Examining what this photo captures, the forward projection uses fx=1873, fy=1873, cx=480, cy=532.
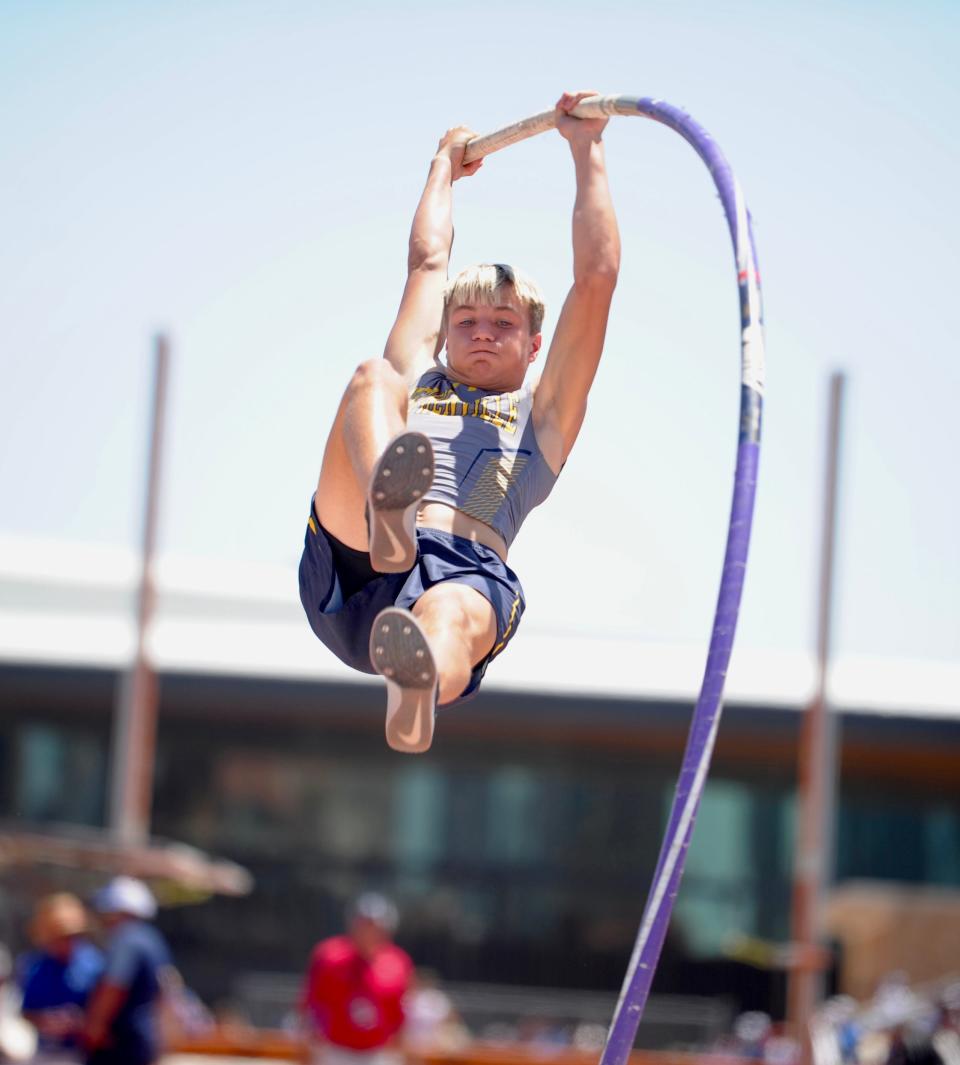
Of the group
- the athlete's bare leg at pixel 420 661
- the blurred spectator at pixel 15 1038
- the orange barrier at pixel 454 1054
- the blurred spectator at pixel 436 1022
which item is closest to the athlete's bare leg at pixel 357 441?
the athlete's bare leg at pixel 420 661

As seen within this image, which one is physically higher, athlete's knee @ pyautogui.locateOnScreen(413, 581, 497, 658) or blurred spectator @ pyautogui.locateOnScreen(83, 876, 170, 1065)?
athlete's knee @ pyautogui.locateOnScreen(413, 581, 497, 658)

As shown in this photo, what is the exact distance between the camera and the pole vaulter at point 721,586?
466 cm

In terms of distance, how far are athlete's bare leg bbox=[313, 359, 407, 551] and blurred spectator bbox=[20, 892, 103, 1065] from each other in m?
5.36

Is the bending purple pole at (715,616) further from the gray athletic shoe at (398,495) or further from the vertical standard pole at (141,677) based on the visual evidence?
the vertical standard pole at (141,677)

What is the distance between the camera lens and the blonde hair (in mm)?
5660

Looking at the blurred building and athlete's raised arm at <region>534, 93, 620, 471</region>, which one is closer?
athlete's raised arm at <region>534, 93, 620, 471</region>

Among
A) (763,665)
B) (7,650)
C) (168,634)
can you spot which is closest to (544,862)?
(763,665)

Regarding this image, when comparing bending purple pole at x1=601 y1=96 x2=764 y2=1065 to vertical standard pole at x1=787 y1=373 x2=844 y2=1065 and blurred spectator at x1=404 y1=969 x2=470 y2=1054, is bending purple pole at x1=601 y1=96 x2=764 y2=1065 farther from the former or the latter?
vertical standard pole at x1=787 y1=373 x2=844 y2=1065

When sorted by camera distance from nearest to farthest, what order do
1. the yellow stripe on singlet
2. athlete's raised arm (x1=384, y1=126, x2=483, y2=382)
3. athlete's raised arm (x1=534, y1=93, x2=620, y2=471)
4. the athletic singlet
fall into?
the yellow stripe on singlet → the athletic singlet → athlete's raised arm (x1=534, y1=93, x2=620, y2=471) → athlete's raised arm (x1=384, y1=126, x2=483, y2=382)

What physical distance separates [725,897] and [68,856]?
62.1ft

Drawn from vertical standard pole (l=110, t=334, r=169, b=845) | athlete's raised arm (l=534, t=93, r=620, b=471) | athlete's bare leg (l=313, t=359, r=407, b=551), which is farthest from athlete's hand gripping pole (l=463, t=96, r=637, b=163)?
vertical standard pole (l=110, t=334, r=169, b=845)

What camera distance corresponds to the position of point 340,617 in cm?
541

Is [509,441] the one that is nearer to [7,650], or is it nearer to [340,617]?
[340,617]

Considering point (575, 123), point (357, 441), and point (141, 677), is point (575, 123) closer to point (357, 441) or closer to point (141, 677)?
point (357, 441)
